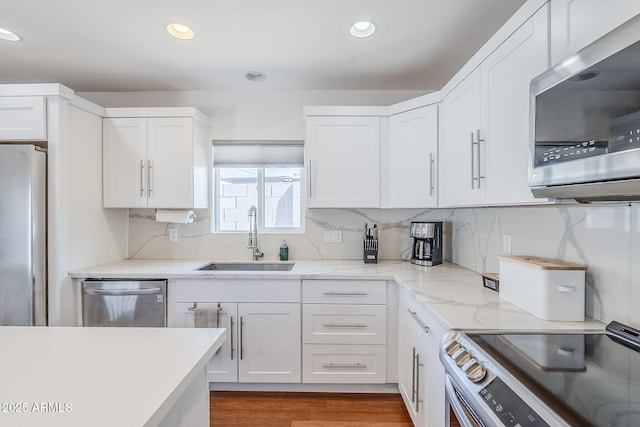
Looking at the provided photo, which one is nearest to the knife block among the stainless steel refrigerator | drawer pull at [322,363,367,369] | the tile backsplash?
the tile backsplash

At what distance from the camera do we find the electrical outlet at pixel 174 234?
9.21 ft

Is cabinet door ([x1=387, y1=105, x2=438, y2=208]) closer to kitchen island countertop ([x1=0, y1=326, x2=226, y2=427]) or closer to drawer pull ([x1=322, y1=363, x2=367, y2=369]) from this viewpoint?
drawer pull ([x1=322, y1=363, x2=367, y2=369])

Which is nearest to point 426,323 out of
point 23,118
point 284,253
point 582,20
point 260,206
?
point 582,20

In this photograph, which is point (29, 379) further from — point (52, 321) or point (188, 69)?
point (188, 69)

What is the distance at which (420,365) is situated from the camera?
5.33 ft

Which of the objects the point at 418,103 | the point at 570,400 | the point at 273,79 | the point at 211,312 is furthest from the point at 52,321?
the point at 418,103

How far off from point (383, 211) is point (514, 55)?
165 cm

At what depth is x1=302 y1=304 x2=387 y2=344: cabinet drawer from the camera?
2141mm

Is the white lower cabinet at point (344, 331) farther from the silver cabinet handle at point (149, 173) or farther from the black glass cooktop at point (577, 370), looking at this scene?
the silver cabinet handle at point (149, 173)

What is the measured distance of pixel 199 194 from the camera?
2.62m

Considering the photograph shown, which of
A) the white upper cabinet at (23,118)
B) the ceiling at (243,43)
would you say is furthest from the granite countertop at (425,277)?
the ceiling at (243,43)

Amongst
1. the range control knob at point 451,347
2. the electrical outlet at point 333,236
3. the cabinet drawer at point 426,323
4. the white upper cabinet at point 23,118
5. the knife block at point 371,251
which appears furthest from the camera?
the electrical outlet at point 333,236

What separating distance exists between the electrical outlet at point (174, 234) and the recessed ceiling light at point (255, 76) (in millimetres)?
1456

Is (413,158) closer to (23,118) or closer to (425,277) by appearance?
(425,277)
